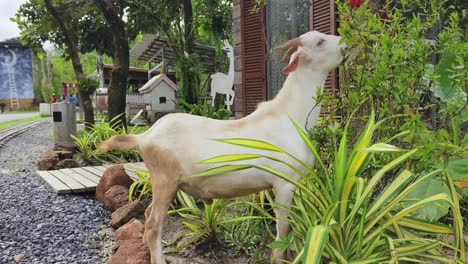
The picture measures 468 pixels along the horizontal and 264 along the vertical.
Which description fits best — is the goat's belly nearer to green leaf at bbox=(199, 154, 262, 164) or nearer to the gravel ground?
green leaf at bbox=(199, 154, 262, 164)

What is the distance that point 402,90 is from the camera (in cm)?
194

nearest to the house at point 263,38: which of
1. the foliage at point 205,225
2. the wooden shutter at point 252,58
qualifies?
the wooden shutter at point 252,58

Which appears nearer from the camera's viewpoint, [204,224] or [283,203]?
[283,203]

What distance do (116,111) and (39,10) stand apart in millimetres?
3637

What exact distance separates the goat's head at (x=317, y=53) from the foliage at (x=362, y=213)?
0.36 meters

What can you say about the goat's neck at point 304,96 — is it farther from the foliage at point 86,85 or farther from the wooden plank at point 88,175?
the foliage at point 86,85

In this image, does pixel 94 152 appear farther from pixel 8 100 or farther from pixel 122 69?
pixel 8 100

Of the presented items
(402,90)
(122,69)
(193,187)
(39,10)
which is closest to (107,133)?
(122,69)

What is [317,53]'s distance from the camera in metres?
2.12

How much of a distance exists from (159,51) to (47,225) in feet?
36.4

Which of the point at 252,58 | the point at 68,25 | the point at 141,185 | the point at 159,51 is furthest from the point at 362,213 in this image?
the point at 159,51

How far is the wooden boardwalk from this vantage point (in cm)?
425

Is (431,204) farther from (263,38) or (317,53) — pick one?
(263,38)

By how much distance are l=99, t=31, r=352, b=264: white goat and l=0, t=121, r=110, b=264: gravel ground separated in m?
1.00
